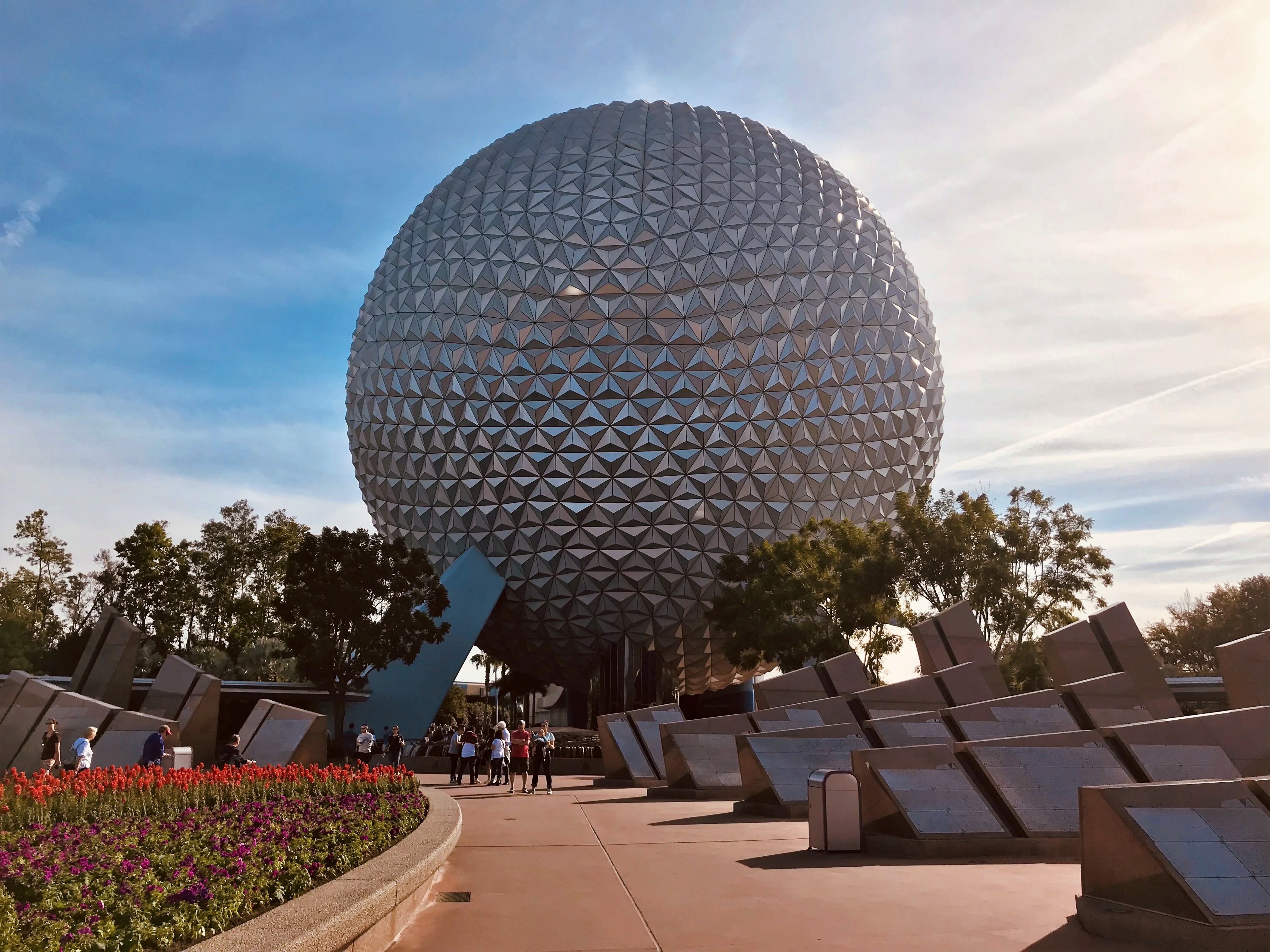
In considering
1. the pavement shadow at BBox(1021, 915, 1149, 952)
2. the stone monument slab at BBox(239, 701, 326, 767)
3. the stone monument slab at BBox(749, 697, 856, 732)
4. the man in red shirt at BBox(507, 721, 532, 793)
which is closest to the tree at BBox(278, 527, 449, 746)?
the stone monument slab at BBox(239, 701, 326, 767)

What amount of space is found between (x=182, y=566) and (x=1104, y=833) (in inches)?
2113

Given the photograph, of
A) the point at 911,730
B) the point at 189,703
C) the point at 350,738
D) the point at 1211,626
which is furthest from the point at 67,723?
the point at 1211,626

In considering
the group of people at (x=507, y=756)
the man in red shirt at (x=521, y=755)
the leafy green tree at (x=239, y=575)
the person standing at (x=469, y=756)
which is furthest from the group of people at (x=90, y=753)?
the leafy green tree at (x=239, y=575)

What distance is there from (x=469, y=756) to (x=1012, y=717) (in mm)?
14208

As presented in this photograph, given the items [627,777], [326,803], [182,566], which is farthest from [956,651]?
[182,566]

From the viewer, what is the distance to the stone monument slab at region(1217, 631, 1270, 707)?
18.0 metres

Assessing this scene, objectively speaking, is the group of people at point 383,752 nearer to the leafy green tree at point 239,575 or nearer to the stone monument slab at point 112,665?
the stone monument slab at point 112,665

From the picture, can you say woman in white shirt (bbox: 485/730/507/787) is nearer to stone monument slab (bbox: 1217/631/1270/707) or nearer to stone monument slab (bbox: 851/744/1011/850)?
stone monument slab (bbox: 851/744/1011/850)

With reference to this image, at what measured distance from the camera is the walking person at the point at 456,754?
81.6 ft

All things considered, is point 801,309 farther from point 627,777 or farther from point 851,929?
point 851,929

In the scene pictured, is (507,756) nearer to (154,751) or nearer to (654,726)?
(654,726)

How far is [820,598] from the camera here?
3803 centimetres

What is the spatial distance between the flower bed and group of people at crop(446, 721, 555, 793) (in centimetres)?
800

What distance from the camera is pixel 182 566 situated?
53.3 meters
